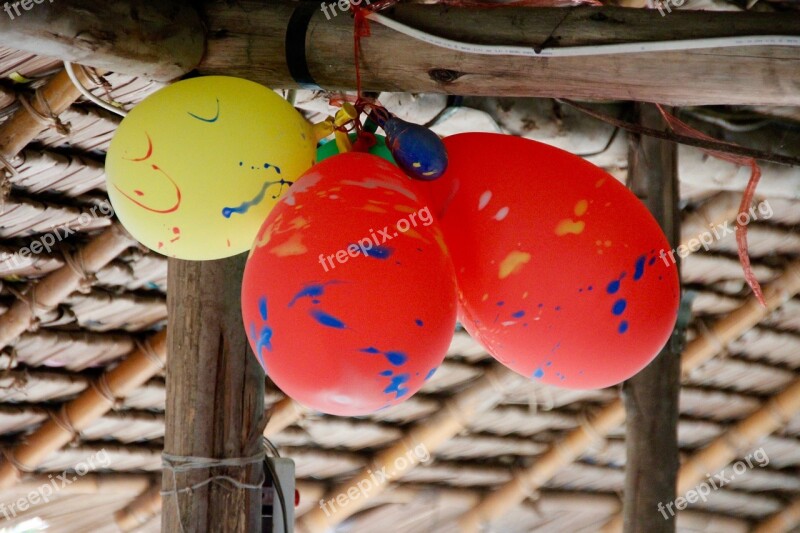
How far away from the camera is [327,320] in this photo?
84 cm

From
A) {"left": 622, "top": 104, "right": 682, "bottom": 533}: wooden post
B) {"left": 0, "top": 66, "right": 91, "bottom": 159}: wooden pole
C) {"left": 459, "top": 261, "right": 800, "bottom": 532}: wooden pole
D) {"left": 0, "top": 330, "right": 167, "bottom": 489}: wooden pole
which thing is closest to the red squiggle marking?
{"left": 0, "top": 66, "right": 91, "bottom": 159}: wooden pole

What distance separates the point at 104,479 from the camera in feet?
10.8

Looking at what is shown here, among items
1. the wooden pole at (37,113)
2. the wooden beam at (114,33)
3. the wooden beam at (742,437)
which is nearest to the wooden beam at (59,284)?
the wooden pole at (37,113)

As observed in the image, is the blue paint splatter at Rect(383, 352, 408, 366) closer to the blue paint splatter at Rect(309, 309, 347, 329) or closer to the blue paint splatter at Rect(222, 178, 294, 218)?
the blue paint splatter at Rect(309, 309, 347, 329)

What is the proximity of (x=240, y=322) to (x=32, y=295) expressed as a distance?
113 cm

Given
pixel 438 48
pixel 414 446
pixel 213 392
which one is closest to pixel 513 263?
pixel 438 48

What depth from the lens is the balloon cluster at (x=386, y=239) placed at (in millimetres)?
851

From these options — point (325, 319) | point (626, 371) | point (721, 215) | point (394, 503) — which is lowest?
point (394, 503)

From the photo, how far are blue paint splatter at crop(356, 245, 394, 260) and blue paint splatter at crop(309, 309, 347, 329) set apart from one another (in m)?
0.06

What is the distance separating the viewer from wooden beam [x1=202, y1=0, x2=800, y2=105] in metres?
1.06

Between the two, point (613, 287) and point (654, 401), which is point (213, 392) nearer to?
point (613, 287)

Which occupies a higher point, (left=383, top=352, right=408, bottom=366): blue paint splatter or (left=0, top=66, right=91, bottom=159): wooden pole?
(left=383, top=352, right=408, bottom=366): blue paint splatter

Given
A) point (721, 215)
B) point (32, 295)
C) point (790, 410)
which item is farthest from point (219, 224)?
point (790, 410)

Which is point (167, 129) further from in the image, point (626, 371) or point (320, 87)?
point (626, 371)
